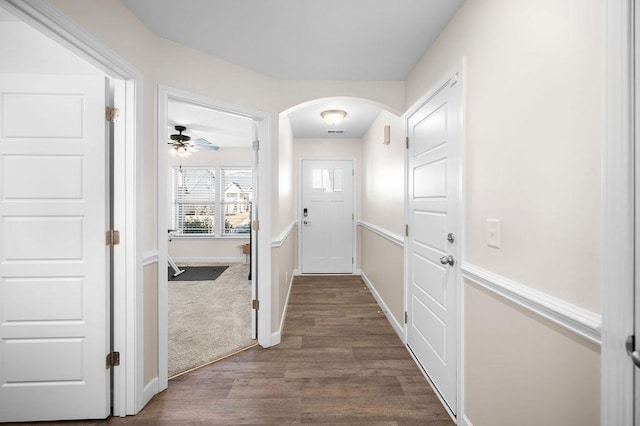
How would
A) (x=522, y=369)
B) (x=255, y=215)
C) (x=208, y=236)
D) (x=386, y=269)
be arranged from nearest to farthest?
(x=522, y=369), (x=255, y=215), (x=386, y=269), (x=208, y=236)

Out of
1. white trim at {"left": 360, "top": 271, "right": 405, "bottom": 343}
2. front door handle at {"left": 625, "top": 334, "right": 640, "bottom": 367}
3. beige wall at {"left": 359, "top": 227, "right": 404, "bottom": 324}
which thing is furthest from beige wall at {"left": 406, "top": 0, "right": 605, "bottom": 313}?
white trim at {"left": 360, "top": 271, "right": 405, "bottom": 343}

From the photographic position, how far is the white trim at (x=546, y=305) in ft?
2.80

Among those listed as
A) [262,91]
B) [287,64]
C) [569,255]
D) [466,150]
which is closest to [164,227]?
[262,91]

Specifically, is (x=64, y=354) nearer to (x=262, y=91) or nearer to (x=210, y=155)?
(x=262, y=91)

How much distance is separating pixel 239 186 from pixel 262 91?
4090 millimetres

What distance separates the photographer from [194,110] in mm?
3721

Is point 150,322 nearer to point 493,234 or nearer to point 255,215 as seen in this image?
point 255,215

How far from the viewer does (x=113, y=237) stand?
1639 mm

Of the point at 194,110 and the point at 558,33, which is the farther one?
the point at 194,110

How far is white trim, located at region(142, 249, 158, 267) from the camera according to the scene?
1.74 metres

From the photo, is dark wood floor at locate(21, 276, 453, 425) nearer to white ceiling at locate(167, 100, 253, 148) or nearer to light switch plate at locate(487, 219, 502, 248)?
light switch plate at locate(487, 219, 502, 248)

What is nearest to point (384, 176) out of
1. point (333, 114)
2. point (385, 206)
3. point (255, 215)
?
point (385, 206)

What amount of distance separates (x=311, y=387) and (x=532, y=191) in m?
1.81

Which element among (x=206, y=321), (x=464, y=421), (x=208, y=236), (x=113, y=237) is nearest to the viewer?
(x=464, y=421)
